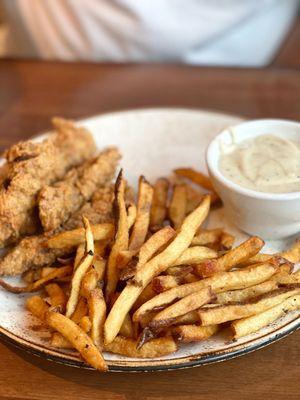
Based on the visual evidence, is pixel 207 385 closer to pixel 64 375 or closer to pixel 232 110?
pixel 64 375

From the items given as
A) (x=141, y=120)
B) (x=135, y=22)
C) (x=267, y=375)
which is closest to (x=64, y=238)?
(x=267, y=375)

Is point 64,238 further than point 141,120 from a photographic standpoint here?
No

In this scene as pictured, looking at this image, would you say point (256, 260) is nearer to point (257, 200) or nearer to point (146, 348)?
point (257, 200)

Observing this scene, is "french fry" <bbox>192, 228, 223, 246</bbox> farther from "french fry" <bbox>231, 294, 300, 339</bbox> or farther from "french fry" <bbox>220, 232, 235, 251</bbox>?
"french fry" <bbox>231, 294, 300, 339</bbox>

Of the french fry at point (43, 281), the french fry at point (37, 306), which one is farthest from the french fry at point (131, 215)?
the french fry at point (37, 306)

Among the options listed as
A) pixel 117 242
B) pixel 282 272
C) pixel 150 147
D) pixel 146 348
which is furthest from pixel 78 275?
pixel 150 147
